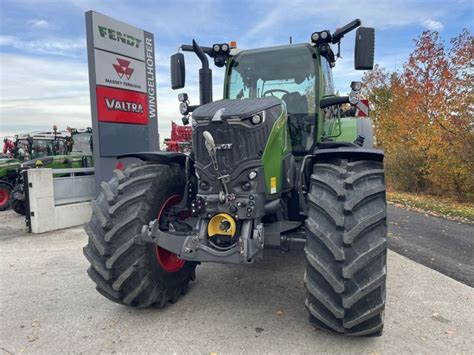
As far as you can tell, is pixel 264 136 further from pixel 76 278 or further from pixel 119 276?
pixel 76 278

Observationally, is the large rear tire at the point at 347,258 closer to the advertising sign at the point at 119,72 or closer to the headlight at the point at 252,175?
the headlight at the point at 252,175

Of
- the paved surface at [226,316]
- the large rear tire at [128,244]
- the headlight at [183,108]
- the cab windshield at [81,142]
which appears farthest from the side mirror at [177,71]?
the cab windshield at [81,142]

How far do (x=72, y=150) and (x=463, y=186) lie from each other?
12967mm

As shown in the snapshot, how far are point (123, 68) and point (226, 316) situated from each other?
6.89 meters

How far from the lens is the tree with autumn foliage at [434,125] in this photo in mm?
12203

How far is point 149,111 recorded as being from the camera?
9453 millimetres

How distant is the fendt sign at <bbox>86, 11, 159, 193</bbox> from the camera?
7.86 meters

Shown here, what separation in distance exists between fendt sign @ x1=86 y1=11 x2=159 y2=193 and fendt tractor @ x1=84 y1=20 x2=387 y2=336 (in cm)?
458

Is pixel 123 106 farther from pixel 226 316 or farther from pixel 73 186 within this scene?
pixel 226 316

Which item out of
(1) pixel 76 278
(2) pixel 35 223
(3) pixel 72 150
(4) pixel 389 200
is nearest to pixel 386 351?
(1) pixel 76 278

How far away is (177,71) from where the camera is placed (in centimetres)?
441

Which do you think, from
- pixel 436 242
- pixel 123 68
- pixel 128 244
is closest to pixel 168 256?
pixel 128 244

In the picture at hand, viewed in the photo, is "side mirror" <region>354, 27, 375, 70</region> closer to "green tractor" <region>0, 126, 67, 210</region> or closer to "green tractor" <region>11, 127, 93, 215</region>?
"green tractor" <region>11, 127, 93, 215</region>

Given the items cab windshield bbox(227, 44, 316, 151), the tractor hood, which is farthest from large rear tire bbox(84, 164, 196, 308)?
cab windshield bbox(227, 44, 316, 151)
